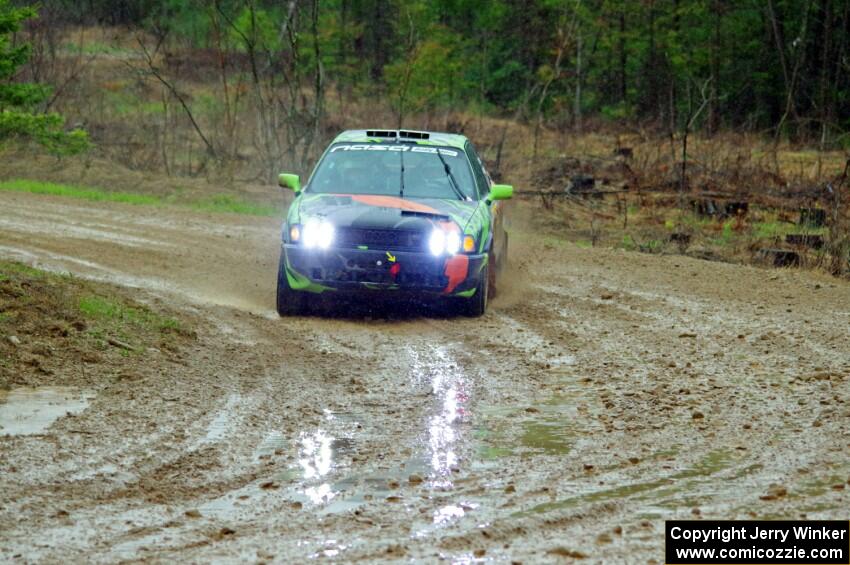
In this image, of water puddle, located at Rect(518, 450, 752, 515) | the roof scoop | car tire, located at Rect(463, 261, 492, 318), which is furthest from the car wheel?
water puddle, located at Rect(518, 450, 752, 515)

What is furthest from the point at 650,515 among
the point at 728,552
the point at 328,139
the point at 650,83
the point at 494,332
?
the point at 650,83

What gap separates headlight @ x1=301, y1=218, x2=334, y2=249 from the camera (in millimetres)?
11125

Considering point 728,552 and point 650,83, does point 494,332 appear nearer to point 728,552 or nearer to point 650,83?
point 728,552

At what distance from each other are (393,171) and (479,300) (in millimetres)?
1768

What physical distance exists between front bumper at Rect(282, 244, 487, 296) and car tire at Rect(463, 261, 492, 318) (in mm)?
316

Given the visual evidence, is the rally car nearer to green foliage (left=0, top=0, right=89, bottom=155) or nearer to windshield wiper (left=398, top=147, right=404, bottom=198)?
windshield wiper (left=398, top=147, right=404, bottom=198)

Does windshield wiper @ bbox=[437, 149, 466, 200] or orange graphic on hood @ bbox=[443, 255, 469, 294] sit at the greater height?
windshield wiper @ bbox=[437, 149, 466, 200]

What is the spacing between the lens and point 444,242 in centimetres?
1118

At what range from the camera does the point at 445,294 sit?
1124 centimetres

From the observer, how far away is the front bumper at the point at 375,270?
11.0m

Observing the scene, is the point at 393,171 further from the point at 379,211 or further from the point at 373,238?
the point at 373,238

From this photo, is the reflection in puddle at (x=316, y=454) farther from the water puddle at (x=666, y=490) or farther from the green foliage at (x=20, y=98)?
the green foliage at (x=20, y=98)

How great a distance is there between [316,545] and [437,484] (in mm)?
1170

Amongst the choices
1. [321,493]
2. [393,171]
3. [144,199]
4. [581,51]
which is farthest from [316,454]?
[581,51]
